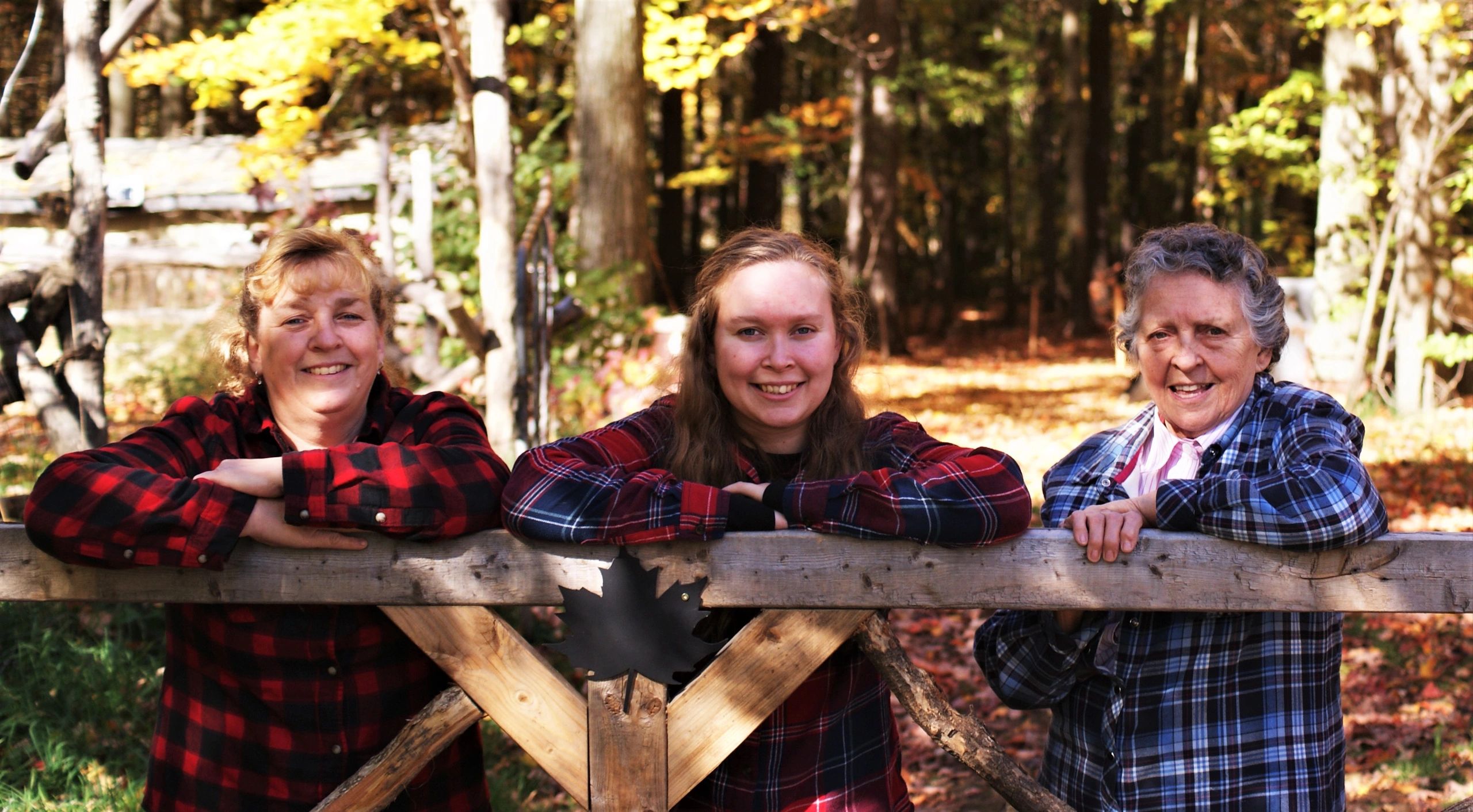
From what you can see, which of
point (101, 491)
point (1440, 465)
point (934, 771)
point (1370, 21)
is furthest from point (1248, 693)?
point (1370, 21)

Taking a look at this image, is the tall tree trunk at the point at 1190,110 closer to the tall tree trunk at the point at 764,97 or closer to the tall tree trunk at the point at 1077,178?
the tall tree trunk at the point at 1077,178

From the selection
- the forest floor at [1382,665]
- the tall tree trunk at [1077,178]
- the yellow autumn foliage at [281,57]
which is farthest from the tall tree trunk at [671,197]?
the forest floor at [1382,665]

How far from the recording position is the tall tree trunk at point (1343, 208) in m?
10.7

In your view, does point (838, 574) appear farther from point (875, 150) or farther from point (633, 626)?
point (875, 150)

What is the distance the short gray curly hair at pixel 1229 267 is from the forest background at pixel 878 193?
32.9 inches

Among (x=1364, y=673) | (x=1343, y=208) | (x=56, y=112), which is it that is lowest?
(x=1364, y=673)

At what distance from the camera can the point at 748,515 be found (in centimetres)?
216

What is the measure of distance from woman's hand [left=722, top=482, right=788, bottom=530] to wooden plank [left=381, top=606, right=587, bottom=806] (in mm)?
462

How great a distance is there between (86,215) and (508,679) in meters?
2.97

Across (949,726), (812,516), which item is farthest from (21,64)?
(949,726)

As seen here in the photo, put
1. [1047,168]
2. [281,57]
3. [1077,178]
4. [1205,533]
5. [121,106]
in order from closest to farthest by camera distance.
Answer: [1205,533] → [281,57] → [121,106] → [1077,178] → [1047,168]

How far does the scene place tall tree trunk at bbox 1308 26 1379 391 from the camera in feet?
35.1

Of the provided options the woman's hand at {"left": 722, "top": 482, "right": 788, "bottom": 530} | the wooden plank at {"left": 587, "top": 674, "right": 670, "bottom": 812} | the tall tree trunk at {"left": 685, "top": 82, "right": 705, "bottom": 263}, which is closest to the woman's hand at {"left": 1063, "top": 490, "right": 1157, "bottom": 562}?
the woman's hand at {"left": 722, "top": 482, "right": 788, "bottom": 530}

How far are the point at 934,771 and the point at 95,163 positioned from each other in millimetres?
3811
